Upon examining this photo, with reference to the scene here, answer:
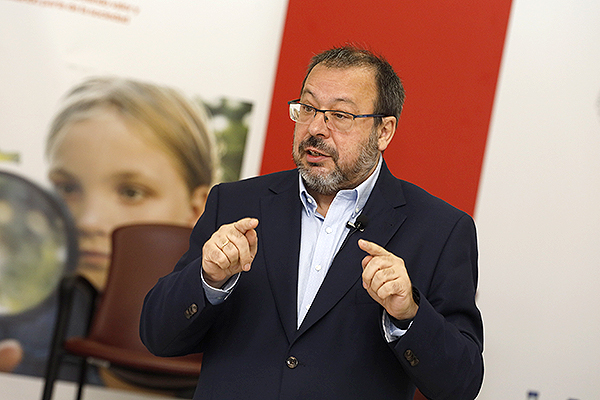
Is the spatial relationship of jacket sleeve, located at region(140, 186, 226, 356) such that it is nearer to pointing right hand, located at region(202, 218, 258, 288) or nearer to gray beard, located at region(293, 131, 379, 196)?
pointing right hand, located at region(202, 218, 258, 288)

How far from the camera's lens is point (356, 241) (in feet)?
6.23

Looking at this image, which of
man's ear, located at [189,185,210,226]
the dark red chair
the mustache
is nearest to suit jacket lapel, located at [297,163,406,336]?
the mustache

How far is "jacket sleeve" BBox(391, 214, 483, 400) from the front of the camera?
1.64 metres

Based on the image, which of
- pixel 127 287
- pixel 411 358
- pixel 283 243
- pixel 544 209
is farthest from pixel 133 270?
pixel 544 209

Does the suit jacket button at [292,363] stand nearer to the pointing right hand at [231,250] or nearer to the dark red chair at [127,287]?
the pointing right hand at [231,250]

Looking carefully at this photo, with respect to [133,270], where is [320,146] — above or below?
above

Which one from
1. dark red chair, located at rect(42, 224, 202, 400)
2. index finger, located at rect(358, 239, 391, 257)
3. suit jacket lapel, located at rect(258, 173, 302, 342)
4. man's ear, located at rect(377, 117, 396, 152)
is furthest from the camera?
dark red chair, located at rect(42, 224, 202, 400)

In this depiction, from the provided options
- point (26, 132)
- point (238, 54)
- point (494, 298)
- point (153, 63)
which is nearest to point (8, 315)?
point (26, 132)

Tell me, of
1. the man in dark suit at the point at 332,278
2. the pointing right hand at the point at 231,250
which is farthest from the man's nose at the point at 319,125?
the pointing right hand at the point at 231,250

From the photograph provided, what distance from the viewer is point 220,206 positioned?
2070 millimetres

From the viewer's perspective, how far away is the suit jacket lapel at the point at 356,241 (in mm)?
1808

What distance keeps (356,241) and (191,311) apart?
0.52 m

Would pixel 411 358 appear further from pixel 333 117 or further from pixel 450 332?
pixel 333 117

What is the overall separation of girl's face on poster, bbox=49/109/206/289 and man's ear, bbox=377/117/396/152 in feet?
6.17
